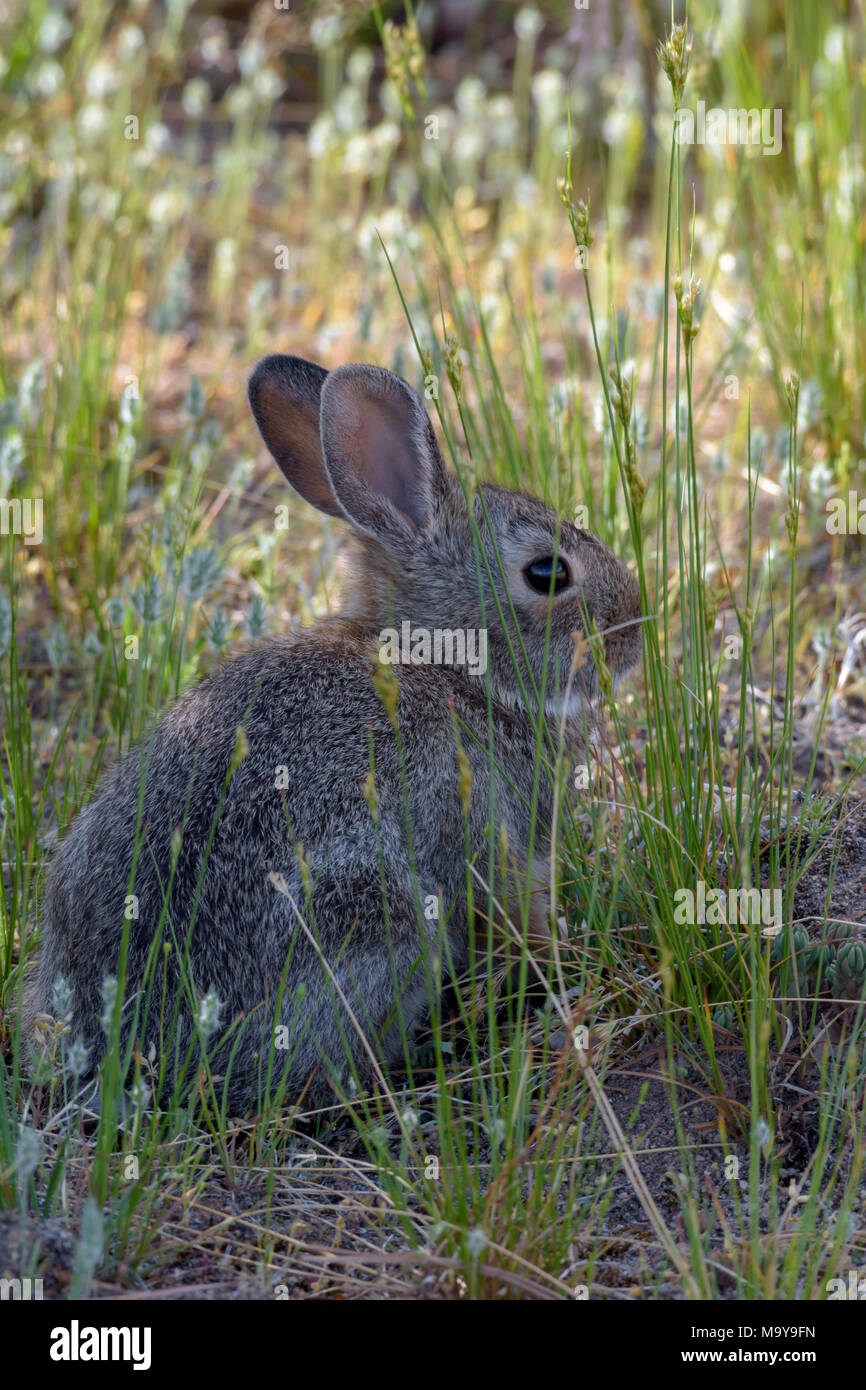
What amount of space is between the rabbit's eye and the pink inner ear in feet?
1.24

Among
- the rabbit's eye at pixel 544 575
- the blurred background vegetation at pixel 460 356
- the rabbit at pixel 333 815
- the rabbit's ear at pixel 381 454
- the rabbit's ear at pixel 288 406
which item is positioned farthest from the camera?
the rabbit's ear at pixel 288 406

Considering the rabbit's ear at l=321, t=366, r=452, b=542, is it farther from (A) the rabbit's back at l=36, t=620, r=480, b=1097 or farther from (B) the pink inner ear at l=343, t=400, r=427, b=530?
(A) the rabbit's back at l=36, t=620, r=480, b=1097

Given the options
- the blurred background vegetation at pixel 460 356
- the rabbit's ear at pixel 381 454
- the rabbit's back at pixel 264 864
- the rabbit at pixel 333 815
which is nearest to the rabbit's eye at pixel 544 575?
the rabbit at pixel 333 815

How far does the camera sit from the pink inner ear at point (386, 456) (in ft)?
14.0

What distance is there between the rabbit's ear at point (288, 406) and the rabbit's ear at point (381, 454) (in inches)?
7.7

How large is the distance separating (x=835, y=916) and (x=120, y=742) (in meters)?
2.11

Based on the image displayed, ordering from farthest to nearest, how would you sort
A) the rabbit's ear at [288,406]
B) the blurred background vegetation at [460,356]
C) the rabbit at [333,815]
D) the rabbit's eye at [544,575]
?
the rabbit's ear at [288,406]
the rabbit's eye at [544,575]
the blurred background vegetation at [460,356]
the rabbit at [333,815]

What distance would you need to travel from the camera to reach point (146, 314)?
25.4 ft

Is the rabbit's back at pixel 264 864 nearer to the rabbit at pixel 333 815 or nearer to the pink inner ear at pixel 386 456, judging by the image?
the rabbit at pixel 333 815

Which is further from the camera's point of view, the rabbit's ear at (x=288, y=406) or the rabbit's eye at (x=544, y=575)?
the rabbit's ear at (x=288, y=406)

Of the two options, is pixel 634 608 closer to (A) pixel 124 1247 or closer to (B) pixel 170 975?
(B) pixel 170 975

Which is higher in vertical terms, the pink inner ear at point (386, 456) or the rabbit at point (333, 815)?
the pink inner ear at point (386, 456)

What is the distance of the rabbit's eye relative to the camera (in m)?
4.33
